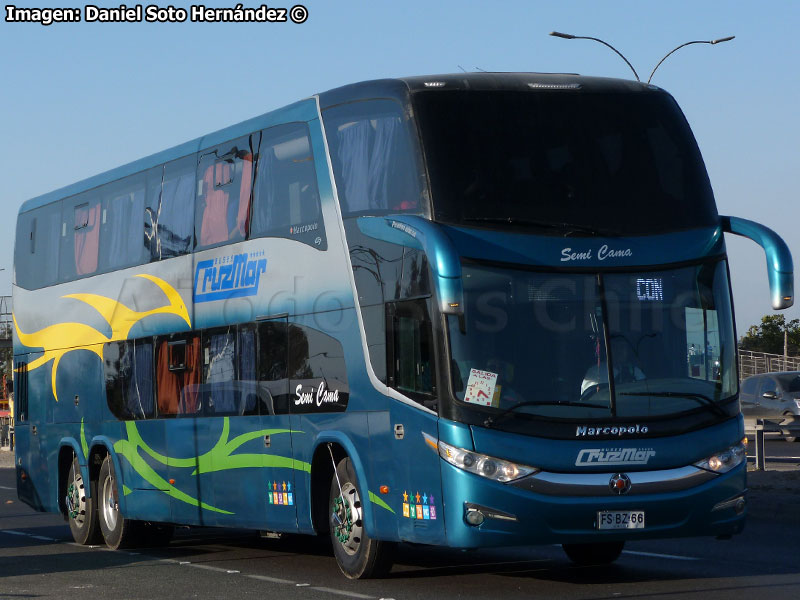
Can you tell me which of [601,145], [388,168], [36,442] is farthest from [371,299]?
[36,442]

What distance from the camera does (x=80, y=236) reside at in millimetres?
19250

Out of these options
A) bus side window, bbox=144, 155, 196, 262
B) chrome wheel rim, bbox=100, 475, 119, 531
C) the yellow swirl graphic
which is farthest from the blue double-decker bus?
chrome wheel rim, bbox=100, 475, 119, 531

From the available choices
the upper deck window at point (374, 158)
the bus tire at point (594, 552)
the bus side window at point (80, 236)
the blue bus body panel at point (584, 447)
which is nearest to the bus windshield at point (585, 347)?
the blue bus body panel at point (584, 447)

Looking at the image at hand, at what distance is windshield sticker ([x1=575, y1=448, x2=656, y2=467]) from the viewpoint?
1130 centimetres

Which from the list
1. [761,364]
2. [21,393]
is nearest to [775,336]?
[761,364]

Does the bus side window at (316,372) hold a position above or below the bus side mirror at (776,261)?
below

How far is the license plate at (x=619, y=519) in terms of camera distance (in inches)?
446

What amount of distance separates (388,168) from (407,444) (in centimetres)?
232

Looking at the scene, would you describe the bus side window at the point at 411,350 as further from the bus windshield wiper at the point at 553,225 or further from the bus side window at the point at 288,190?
the bus side window at the point at 288,190

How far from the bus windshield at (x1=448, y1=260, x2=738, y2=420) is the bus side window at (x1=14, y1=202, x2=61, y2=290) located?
9948 millimetres

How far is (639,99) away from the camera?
502 inches

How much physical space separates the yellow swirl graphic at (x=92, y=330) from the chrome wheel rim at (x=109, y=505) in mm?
1588

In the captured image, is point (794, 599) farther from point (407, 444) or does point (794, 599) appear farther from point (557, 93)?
point (557, 93)

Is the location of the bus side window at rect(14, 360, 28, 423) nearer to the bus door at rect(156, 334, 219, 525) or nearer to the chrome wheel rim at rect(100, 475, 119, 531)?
the chrome wheel rim at rect(100, 475, 119, 531)
